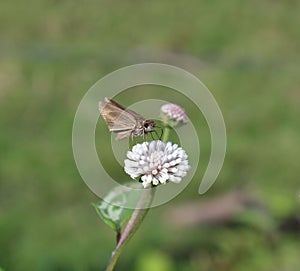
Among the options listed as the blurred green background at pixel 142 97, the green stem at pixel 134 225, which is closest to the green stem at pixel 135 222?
the green stem at pixel 134 225

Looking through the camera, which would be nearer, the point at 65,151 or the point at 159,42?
the point at 65,151

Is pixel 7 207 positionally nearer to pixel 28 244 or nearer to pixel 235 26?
pixel 28 244

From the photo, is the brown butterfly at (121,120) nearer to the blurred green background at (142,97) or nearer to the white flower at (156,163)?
the white flower at (156,163)

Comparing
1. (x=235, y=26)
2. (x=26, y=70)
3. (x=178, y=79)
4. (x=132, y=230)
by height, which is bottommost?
(x=132, y=230)

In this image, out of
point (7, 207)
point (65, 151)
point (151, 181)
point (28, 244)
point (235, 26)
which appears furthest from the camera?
point (235, 26)

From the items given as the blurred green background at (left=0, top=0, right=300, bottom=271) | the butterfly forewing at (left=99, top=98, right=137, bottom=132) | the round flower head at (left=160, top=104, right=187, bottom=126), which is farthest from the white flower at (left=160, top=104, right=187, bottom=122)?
the blurred green background at (left=0, top=0, right=300, bottom=271)

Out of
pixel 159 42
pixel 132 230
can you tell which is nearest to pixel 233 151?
pixel 159 42
